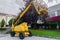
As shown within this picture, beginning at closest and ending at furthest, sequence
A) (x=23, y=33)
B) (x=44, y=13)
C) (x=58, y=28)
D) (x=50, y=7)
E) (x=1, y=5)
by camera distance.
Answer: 1. (x=23, y=33)
2. (x=58, y=28)
3. (x=44, y=13)
4. (x=50, y=7)
5. (x=1, y=5)

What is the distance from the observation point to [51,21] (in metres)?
27.7

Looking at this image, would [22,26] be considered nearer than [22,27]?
No

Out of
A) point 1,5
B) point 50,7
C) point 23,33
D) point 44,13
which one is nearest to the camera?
point 23,33

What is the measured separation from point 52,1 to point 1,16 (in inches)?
572

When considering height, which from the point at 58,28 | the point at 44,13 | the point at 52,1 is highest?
the point at 52,1

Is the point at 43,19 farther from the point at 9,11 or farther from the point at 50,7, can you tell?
the point at 9,11

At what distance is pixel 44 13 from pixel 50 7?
9.44 ft

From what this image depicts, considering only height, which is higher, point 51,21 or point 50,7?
point 50,7

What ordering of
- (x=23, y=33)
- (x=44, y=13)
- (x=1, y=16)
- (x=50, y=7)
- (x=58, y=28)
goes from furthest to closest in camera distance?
(x=1, y=16), (x=50, y=7), (x=44, y=13), (x=58, y=28), (x=23, y=33)

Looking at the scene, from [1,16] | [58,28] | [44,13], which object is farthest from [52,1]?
[1,16]

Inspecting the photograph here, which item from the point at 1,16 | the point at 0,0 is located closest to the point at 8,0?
the point at 0,0

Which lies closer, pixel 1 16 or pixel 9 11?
pixel 1 16

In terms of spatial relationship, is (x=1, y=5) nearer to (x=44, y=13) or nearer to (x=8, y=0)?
(x=8, y=0)

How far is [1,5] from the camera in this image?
145 ft
